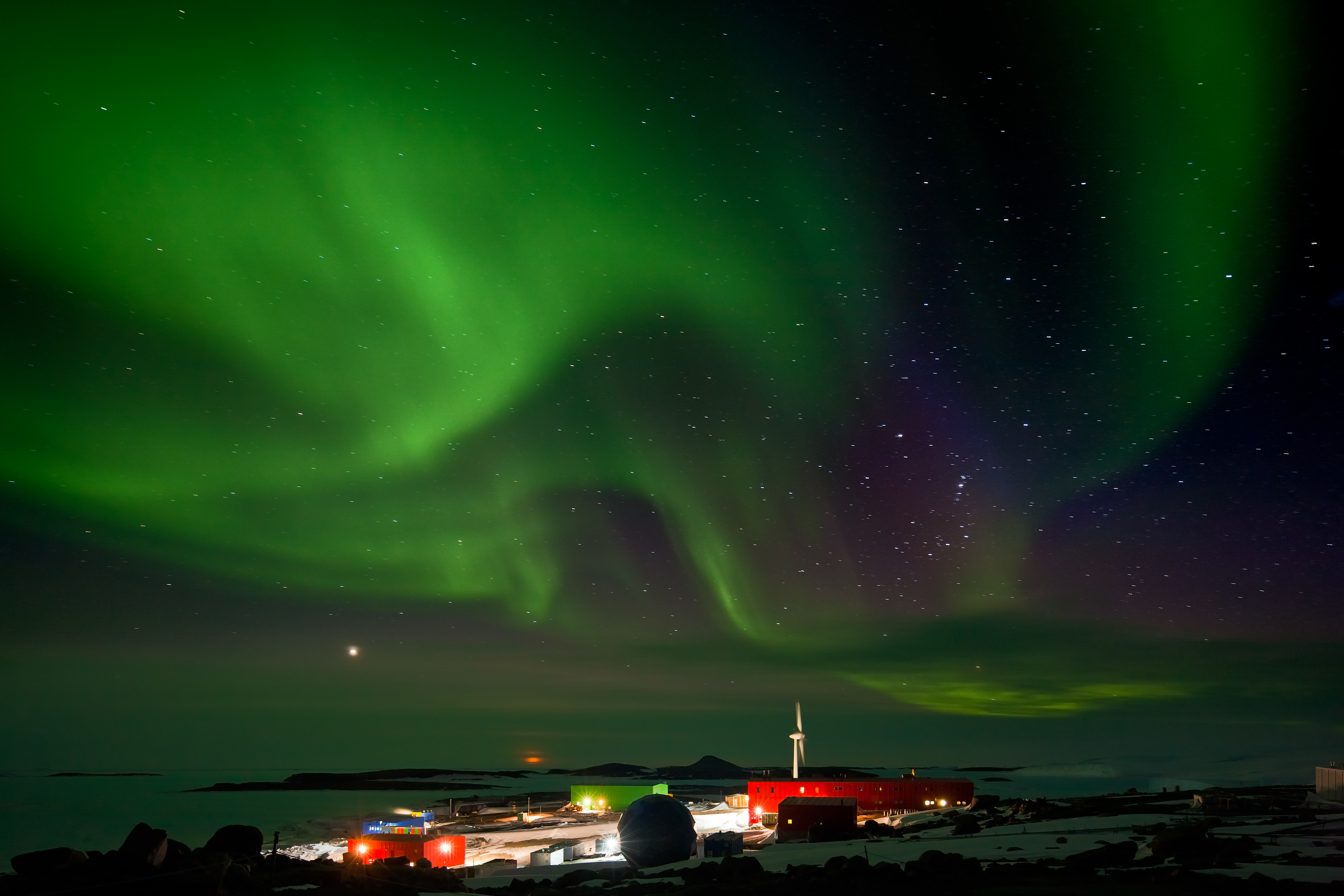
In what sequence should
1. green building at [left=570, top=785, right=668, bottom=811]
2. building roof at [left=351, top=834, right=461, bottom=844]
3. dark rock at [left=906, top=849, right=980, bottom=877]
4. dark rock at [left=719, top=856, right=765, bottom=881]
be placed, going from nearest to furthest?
dark rock at [left=906, top=849, right=980, bottom=877] < dark rock at [left=719, top=856, right=765, bottom=881] < building roof at [left=351, top=834, right=461, bottom=844] < green building at [left=570, top=785, right=668, bottom=811]

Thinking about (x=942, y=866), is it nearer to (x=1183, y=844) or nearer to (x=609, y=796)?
(x=1183, y=844)

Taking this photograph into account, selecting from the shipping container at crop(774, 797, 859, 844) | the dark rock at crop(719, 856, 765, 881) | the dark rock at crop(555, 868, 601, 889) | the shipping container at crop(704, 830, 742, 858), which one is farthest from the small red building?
the dark rock at crop(719, 856, 765, 881)

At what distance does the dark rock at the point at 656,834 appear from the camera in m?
39.6

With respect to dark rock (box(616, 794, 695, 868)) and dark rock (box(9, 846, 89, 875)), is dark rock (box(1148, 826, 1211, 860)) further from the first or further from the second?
dark rock (box(9, 846, 89, 875))

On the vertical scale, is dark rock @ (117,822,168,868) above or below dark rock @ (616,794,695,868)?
above

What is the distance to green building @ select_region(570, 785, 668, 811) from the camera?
3059 inches

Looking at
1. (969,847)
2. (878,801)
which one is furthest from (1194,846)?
(878,801)

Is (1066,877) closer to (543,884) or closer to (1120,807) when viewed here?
(543,884)

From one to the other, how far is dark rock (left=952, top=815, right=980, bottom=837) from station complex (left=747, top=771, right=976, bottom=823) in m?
19.7

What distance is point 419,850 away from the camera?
41.9m

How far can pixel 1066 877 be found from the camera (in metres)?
24.2

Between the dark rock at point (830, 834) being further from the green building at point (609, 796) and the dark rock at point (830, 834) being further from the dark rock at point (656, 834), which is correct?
the green building at point (609, 796)

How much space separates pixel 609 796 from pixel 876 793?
24.3 meters

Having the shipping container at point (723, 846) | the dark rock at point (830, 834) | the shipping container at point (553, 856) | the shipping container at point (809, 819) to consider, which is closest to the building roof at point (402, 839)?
the shipping container at point (553, 856)
